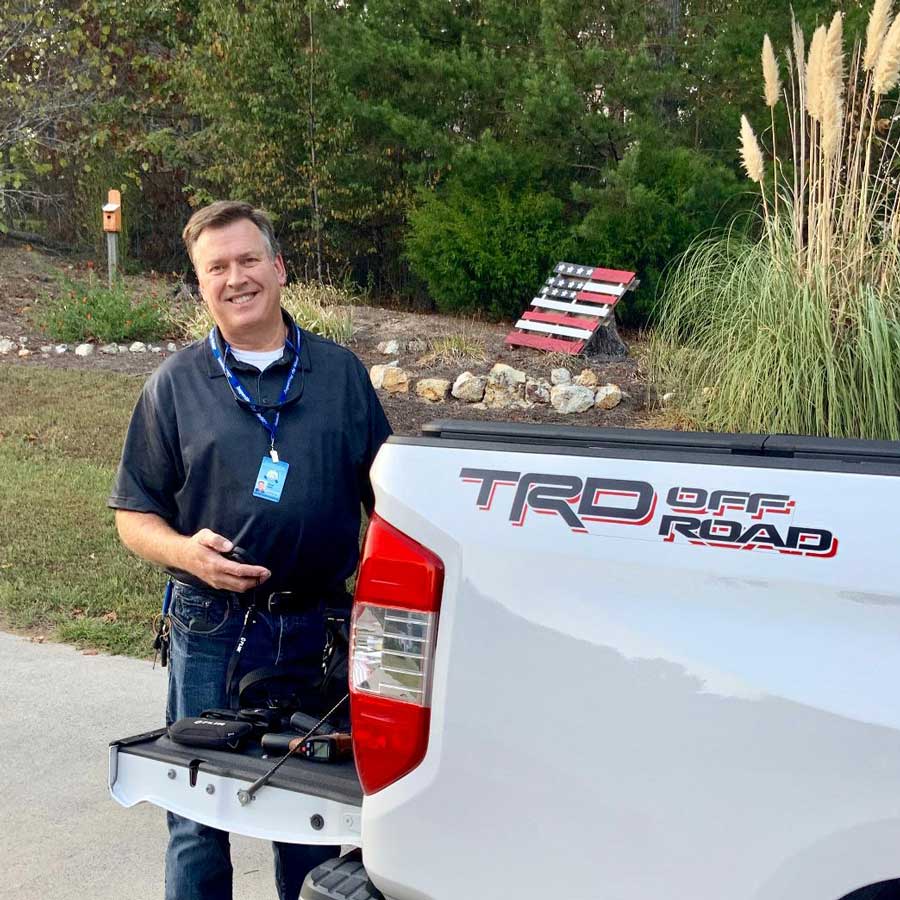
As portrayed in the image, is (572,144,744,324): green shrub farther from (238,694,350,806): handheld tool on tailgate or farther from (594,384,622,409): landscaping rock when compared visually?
(238,694,350,806): handheld tool on tailgate

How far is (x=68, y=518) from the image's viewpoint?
24.6 ft

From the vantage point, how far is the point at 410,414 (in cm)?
951

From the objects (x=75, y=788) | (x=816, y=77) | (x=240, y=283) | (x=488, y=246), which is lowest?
(x=75, y=788)

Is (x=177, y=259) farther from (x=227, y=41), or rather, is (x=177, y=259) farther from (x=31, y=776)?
(x=31, y=776)

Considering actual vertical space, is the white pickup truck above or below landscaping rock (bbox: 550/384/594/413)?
above

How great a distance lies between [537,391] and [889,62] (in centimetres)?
435

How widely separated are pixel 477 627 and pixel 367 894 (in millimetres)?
502

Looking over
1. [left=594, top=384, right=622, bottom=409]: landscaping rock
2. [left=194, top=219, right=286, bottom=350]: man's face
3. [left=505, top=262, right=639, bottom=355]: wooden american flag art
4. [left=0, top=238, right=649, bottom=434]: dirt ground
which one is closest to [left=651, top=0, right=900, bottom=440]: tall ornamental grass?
[left=0, top=238, right=649, bottom=434]: dirt ground

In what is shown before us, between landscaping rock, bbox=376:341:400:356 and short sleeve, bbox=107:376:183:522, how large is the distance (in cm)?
842

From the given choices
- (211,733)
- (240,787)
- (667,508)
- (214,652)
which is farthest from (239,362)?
(667,508)

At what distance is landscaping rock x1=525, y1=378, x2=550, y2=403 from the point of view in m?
9.91

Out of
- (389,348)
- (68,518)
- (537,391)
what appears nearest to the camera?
(68,518)

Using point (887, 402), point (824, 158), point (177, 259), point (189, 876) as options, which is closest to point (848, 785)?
point (189, 876)

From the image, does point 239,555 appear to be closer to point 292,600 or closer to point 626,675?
point 292,600
